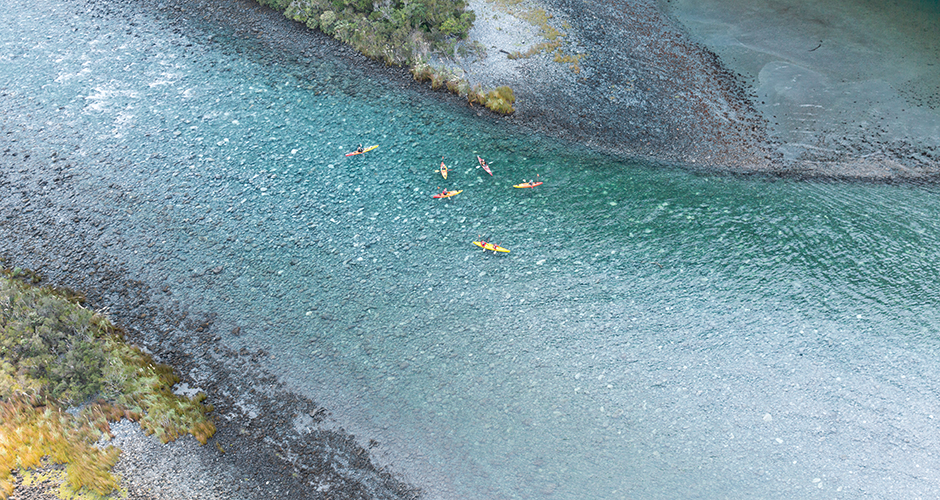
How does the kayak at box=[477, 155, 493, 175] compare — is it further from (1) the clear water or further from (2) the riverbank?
(2) the riverbank

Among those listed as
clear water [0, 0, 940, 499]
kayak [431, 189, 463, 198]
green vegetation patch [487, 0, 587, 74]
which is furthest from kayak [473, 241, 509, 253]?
green vegetation patch [487, 0, 587, 74]

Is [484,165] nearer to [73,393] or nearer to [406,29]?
[406,29]

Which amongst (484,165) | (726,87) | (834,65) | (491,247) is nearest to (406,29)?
(484,165)

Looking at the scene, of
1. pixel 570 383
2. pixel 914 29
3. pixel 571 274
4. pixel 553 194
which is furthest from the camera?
pixel 914 29

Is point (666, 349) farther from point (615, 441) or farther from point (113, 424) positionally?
point (113, 424)

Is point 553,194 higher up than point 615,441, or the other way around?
point 553,194

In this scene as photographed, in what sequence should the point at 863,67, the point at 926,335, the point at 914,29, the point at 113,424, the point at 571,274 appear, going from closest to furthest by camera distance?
the point at 113,424, the point at 926,335, the point at 571,274, the point at 863,67, the point at 914,29

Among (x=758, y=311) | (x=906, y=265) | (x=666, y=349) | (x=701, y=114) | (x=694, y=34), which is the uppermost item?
(x=694, y=34)

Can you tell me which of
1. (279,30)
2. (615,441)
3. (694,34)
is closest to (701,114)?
(694,34)
